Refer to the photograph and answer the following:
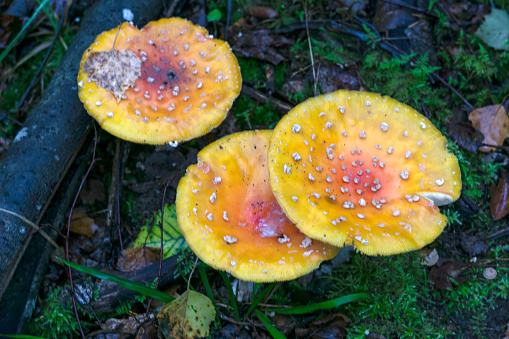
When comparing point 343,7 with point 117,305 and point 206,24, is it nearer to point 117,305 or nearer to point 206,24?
point 206,24

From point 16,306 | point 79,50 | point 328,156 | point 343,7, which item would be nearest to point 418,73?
point 343,7

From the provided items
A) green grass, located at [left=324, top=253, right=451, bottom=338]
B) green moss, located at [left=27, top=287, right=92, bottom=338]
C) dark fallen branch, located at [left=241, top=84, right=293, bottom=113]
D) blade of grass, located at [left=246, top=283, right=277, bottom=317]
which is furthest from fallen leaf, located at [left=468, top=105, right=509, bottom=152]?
green moss, located at [left=27, top=287, right=92, bottom=338]

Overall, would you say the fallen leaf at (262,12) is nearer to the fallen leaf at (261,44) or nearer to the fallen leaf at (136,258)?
the fallen leaf at (261,44)

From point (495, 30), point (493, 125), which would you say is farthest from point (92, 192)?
point (495, 30)

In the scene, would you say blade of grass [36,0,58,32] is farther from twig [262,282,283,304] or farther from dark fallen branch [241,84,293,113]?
twig [262,282,283,304]

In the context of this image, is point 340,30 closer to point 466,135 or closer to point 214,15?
point 214,15

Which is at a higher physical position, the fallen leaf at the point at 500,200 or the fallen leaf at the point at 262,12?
the fallen leaf at the point at 262,12

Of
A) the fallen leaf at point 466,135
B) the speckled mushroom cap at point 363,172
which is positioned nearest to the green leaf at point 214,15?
the speckled mushroom cap at point 363,172
